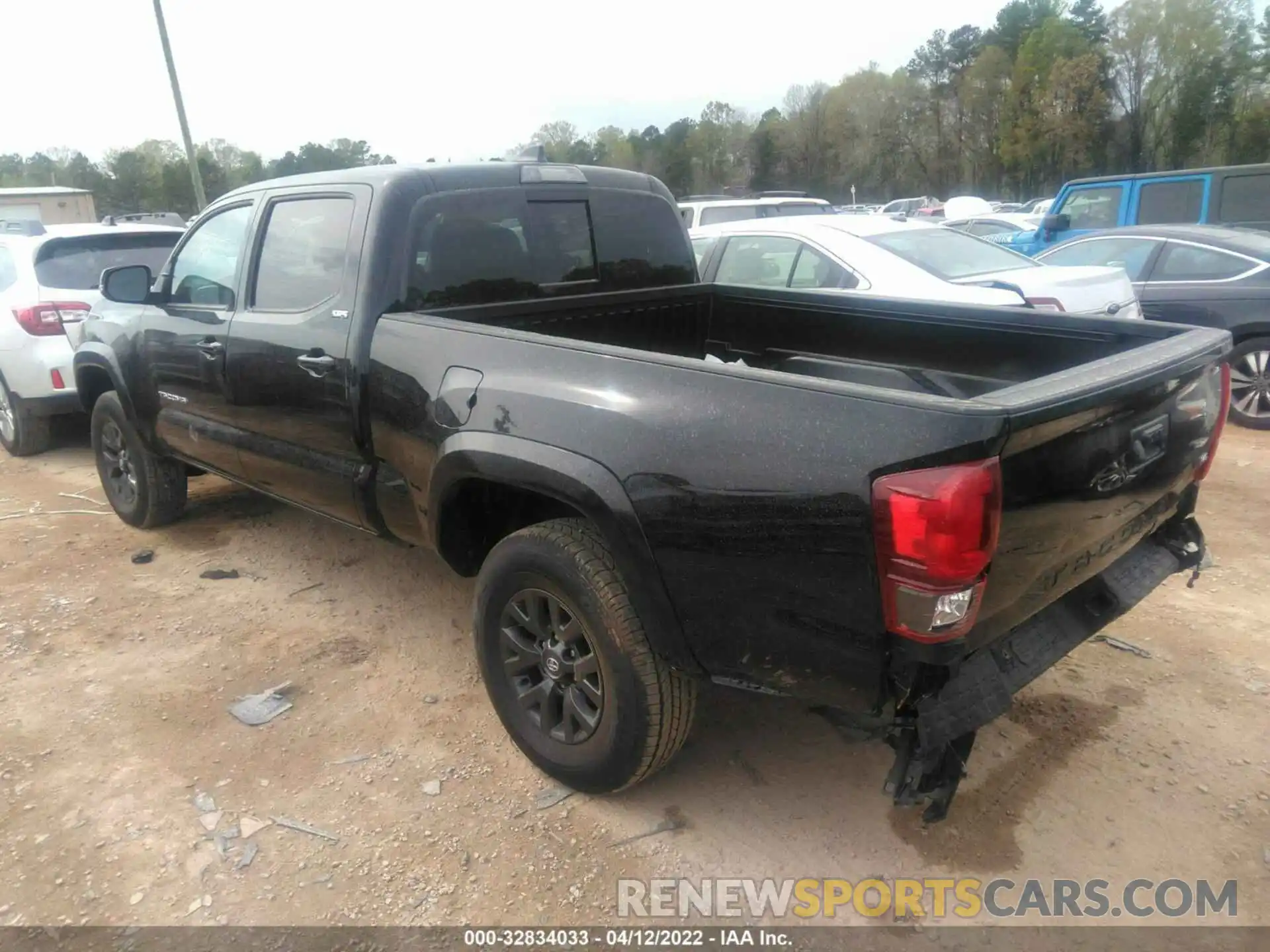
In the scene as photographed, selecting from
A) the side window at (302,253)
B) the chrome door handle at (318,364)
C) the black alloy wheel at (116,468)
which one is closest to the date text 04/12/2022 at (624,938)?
the chrome door handle at (318,364)

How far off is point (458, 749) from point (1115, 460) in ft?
7.42

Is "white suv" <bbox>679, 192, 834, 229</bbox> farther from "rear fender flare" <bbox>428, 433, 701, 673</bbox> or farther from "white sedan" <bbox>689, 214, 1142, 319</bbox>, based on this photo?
"rear fender flare" <bbox>428, 433, 701, 673</bbox>

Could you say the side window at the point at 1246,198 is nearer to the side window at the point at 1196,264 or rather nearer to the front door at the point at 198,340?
the side window at the point at 1196,264

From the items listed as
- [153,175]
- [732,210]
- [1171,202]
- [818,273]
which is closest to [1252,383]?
[1171,202]

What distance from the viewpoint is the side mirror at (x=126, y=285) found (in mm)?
4344

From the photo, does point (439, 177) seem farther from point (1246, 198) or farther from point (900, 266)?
point (1246, 198)

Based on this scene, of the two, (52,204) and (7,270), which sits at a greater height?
(52,204)

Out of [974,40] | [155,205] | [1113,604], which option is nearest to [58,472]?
[1113,604]

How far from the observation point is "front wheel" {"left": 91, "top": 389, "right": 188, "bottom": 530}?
5016 millimetres

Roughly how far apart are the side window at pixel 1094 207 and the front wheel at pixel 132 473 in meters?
9.15

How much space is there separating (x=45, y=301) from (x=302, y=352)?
13.2 ft

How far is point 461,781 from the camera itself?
2.99 m

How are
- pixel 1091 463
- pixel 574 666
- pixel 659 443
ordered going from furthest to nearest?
1. pixel 574 666
2. pixel 659 443
3. pixel 1091 463

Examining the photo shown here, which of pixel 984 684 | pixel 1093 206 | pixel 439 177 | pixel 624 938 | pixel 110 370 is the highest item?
pixel 439 177
